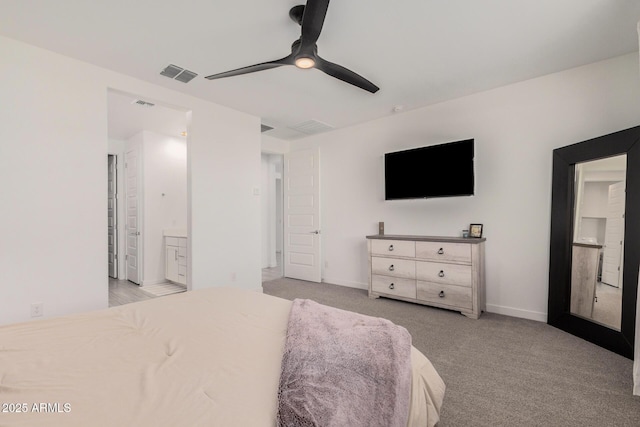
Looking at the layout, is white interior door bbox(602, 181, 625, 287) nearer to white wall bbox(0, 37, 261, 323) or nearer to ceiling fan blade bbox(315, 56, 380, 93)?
ceiling fan blade bbox(315, 56, 380, 93)

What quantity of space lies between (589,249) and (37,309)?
500 centimetres

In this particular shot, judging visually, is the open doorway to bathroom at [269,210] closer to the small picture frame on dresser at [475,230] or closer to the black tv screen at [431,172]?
the black tv screen at [431,172]

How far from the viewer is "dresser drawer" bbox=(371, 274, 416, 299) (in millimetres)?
3717

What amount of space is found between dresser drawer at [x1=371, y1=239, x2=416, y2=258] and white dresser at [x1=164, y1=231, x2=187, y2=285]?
2869 millimetres

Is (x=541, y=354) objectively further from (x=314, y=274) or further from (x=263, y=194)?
(x=263, y=194)

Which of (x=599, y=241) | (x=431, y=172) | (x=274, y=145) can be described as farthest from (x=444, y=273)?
(x=274, y=145)

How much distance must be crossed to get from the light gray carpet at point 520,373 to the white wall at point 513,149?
2.10ft

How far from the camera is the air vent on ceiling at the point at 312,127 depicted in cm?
459

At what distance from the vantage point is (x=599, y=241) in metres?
2.65

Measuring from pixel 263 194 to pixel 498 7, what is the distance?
5.42 metres

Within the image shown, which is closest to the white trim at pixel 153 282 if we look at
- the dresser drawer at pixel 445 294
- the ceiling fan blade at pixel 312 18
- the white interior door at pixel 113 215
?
the white interior door at pixel 113 215

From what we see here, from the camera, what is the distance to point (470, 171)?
11.3 ft

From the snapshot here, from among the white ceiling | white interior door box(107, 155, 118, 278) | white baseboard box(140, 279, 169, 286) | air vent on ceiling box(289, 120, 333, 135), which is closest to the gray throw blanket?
the white ceiling

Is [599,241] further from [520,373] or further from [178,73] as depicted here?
[178,73]
